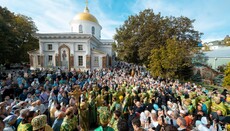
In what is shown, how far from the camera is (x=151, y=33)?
23547mm

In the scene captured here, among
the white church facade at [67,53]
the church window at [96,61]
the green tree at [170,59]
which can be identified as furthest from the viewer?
the church window at [96,61]

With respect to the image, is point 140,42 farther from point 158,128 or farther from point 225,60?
point 158,128

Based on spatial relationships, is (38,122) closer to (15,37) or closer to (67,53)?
(67,53)

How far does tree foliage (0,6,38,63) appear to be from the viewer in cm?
2419

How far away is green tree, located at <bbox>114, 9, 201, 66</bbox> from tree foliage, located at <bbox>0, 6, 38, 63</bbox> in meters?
22.4

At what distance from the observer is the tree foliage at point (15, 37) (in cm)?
2419

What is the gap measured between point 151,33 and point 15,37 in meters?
30.0

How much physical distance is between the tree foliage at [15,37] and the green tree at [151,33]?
22425 millimetres

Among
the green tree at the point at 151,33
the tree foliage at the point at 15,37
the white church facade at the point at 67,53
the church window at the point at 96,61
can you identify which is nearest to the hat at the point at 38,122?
the green tree at the point at 151,33

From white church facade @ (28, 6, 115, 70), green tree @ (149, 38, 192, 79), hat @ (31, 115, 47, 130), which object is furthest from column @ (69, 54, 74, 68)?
hat @ (31, 115, 47, 130)

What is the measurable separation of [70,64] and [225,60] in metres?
29.3

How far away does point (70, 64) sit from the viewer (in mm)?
26719

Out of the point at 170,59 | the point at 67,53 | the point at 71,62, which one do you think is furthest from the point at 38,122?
the point at 67,53

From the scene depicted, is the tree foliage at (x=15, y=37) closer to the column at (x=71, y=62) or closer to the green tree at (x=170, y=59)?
the column at (x=71, y=62)
